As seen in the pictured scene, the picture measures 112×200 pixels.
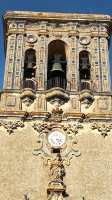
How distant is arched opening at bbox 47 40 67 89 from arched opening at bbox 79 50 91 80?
0.86 m

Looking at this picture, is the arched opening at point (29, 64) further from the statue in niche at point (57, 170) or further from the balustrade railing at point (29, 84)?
the statue in niche at point (57, 170)

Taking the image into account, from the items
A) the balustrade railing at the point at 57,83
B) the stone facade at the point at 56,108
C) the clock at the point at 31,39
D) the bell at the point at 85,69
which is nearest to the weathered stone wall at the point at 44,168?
the stone facade at the point at 56,108

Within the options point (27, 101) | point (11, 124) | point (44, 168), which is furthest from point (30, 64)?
point (44, 168)

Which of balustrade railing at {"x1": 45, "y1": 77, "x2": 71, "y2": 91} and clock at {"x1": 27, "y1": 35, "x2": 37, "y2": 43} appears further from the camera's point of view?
clock at {"x1": 27, "y1": 35, "x2": 37, "y2": 43}

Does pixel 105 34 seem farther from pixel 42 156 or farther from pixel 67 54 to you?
pixel 42 156

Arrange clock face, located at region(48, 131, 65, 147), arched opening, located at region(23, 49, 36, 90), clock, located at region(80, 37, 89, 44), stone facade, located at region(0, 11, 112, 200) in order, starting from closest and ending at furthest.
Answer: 1. stone facade, located at region(0, 11, 112, 200)
2. clock face, located at region(48, 131, 65, 147)
3. arched opening, located at region(23, 49, 36, 90)
4. clock, located at region(80, 37, 89, 44)

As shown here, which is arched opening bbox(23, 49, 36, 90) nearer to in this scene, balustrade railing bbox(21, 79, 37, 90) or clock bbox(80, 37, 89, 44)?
balustrade railing bbox(21, 79, 37, 90)

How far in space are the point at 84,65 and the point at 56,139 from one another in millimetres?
4914

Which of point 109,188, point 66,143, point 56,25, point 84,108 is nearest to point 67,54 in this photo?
point 56,25

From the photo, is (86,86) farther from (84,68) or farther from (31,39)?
(31,39)

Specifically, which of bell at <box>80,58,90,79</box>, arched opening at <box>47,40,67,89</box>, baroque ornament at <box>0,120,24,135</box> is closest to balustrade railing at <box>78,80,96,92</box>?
arched opening at <box>47,40,67,89</box>

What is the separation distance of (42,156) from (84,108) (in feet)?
10.8

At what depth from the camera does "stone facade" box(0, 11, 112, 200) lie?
67.2ft

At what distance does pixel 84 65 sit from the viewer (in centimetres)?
2512
